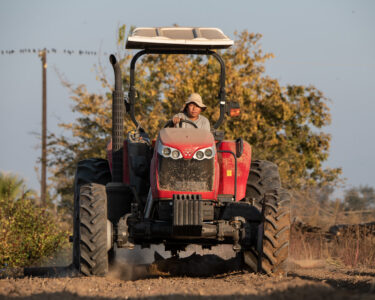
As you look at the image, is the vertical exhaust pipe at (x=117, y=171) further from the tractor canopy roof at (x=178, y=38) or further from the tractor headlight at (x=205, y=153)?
the tractor headlight at (x=205, y=153)

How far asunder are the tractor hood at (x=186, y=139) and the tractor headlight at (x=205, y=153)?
1.3 inches

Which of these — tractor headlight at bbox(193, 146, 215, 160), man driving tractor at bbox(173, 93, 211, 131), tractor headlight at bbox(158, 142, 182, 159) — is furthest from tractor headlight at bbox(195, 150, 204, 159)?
man driving tractor at bbox(173, 93, 211, 131)

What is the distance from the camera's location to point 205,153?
7215mm

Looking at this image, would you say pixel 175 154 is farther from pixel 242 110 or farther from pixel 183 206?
pixel 242 110

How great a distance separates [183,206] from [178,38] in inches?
94.0

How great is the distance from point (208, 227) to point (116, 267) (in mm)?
1838

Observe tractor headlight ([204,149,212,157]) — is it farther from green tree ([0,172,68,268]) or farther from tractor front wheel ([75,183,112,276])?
green tree ([0,172,68,268])

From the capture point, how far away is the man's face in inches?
337

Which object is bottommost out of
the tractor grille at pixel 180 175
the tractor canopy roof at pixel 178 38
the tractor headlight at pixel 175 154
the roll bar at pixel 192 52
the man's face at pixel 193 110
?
the tractor grille at pixel 180 175

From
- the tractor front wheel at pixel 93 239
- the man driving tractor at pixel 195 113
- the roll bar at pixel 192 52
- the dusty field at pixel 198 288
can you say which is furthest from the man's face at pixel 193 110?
the tractor front wheel at pixel 93 239

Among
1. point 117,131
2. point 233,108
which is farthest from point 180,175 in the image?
point 233,108

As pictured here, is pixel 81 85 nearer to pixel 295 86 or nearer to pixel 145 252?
pixel 295 86

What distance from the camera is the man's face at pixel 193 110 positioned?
8555 mm

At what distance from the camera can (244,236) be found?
7.32 meters
